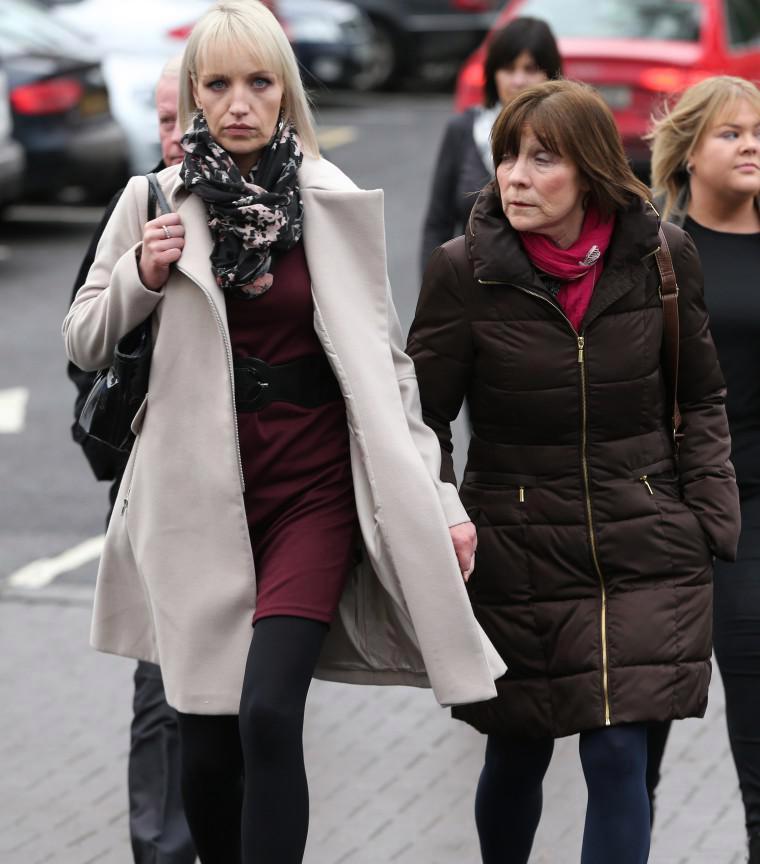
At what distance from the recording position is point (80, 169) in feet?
46.1

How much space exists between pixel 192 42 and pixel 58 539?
4.28 meters

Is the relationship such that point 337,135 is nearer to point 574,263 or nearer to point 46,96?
point 46,96

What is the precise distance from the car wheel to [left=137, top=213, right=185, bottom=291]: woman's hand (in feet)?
60.1

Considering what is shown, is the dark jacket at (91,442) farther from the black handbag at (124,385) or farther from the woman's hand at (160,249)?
the woman's hand at (160,249)

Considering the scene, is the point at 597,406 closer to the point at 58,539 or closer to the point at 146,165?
the point at 58,539

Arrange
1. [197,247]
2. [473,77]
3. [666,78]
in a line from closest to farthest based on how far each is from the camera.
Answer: [197,247], [473,77], [666,78]

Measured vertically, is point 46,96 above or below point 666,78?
below

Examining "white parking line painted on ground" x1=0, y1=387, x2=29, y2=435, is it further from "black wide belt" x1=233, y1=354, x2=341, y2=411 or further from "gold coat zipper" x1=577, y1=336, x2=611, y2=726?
"gold coat zipper" x1=577, y1=336, x2=611, y2=726

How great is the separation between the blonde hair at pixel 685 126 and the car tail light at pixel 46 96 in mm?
9368

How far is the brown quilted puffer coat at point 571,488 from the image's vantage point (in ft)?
13.0

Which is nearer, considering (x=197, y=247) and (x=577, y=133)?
(x=197, y=247)

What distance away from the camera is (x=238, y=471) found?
381 cm

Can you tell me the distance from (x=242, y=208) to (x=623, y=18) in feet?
31.5

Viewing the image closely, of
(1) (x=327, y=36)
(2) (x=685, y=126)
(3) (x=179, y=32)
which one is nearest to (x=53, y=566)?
(2) (x=685, y=126)
